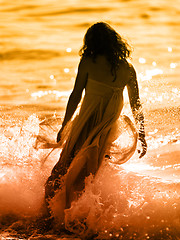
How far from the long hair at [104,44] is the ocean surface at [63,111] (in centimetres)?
51

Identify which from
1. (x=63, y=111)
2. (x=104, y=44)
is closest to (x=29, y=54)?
(x=63, y=111)

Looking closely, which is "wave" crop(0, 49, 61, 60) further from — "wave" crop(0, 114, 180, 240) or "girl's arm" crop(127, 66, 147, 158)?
"girl's arm" crop(127, 66, 147, 158)

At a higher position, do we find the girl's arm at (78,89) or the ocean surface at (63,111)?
the girl's arm at (78,89)

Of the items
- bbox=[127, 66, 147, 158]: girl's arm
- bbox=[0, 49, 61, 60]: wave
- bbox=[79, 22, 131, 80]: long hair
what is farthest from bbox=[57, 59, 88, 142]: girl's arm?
bbox=[0, 49, 61, 60]: wave

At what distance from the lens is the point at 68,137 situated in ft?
→ 14.7

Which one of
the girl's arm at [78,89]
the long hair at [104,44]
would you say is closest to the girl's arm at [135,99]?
the long hair at [104,44]

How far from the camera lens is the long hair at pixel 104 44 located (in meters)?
4.22

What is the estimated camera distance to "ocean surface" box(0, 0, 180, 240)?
14.0 feet

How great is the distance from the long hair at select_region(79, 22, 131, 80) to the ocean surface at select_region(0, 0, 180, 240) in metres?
0.51

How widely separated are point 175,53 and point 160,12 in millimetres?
4549

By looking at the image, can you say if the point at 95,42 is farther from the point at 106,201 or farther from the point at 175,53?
the point at 175,53

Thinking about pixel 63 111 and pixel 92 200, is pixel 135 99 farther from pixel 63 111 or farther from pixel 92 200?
pixel 63 111

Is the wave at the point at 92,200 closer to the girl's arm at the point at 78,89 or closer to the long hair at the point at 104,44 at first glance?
the girl's arm at the point at 78,89

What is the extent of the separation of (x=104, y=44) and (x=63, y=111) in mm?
4815
